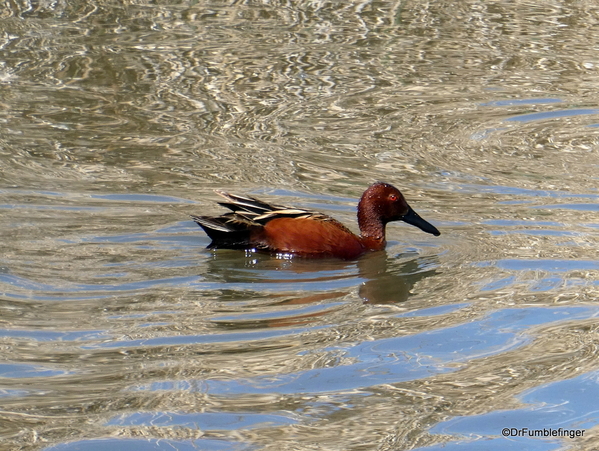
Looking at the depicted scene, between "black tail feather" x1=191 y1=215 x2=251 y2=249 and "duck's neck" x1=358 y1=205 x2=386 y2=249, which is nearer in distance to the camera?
"black tail feather" x1=191 y1=215 x2=251 y2=249

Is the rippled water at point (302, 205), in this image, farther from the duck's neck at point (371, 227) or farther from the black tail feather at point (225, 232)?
the duck's neck at point (371, 227)

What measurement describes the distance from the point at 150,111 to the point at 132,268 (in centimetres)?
437

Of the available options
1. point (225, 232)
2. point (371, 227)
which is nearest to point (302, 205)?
point (371, 227)

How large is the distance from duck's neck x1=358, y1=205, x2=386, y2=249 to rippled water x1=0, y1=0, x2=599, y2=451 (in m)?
0.26

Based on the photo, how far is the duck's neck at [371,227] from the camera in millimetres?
7762

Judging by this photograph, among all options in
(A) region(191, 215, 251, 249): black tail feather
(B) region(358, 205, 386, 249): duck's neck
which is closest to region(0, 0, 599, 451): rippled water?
(A) region(191, 215, 251, 249): black tail feather

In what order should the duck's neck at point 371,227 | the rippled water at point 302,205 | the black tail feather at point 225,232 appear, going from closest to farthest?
the rippled water at point 302,205
the black tail feather at point 225,232
the duck's neck at point 371,227

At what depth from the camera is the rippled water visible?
459cm

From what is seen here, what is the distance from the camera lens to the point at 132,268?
6.88m

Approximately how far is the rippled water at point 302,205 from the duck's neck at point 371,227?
0.85ft

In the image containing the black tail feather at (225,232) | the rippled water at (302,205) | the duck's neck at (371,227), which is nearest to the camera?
the rippled water at (302,205)

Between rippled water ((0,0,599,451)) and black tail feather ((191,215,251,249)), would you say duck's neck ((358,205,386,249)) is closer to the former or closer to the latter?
rippled water ((0,0,599,451))

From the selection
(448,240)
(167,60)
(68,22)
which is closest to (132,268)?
(448,240)

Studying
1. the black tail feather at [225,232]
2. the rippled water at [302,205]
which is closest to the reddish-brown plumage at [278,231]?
the black tail feather at [225,232]
